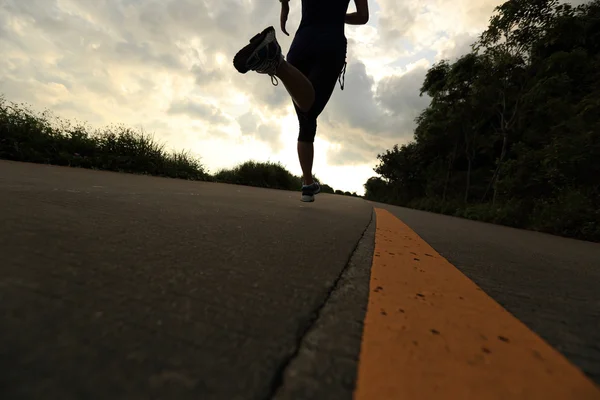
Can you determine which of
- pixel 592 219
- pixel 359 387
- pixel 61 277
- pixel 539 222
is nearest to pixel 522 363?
pixel 359 387

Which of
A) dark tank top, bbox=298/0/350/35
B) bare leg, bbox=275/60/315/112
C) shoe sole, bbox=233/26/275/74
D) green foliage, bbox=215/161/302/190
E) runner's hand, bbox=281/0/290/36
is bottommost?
green foliage, bbox=215/161/302/190

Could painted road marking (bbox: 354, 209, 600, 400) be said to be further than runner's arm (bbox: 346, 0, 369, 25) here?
No

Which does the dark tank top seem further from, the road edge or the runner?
the road edge

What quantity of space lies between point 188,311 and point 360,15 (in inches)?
142

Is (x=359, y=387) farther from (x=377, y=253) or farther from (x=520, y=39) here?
(x=520, y=39)

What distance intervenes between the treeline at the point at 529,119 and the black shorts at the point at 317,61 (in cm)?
489

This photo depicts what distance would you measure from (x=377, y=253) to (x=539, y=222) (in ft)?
20.0

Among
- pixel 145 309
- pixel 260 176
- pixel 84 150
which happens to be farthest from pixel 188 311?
pixel 260 176

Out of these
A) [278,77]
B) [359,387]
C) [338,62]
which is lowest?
[359,387]

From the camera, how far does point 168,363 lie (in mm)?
399

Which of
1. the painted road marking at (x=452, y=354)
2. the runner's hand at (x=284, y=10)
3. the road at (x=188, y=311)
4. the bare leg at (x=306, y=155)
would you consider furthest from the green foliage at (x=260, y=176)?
the painted road marking at (x=452, y=354)

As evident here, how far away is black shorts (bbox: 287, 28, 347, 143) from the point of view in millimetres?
2812

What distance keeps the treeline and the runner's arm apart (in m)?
4.80

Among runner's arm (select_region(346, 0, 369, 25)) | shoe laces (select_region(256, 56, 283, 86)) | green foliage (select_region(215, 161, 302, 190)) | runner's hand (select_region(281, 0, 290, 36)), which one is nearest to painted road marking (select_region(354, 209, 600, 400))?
shoe laces (select_region(256, 56, 283, 86))
